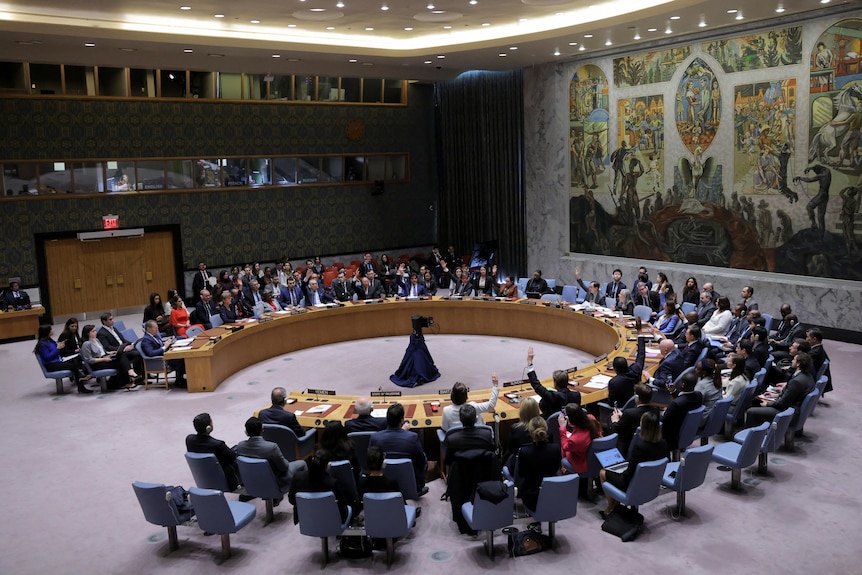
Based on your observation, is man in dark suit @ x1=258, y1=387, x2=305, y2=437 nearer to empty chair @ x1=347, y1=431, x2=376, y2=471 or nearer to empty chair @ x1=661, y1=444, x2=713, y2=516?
empty chair @ x1=347, y1=431, x2=376, y2=471

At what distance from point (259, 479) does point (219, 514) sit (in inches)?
23.4

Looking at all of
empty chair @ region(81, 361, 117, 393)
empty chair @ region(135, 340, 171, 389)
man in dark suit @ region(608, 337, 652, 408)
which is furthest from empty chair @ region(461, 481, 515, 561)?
empty chair @ region(81, 361, 117, 393)

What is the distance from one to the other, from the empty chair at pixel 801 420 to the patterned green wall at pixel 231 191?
14.1 metres

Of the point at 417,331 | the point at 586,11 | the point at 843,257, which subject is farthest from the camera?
the point at 586,11

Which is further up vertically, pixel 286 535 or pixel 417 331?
pixel 417 331

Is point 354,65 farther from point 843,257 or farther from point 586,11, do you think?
Answer: point 843,257

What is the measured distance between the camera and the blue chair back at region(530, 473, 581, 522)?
5941 millimetres

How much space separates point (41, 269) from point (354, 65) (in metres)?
8.23

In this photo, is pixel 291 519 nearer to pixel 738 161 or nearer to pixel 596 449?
pixel 596 449

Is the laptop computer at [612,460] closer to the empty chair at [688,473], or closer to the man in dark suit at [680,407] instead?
the empty chair at [688,473]

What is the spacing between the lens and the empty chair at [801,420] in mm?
7961

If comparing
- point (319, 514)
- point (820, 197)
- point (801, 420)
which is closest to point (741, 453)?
point (801, 420)

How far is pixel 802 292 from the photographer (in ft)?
43.0

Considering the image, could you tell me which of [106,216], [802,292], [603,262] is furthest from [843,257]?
[106,216]
